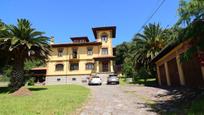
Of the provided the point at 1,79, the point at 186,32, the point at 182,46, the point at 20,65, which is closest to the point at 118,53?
the point at 1,79

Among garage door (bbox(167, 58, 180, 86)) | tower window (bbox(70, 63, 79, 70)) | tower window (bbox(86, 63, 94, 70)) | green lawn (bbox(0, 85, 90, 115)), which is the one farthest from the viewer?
tower window (bbox(70, 63, 79, 70))

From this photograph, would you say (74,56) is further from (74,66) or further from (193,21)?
(193,21)

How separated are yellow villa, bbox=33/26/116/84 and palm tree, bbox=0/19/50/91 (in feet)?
68.0

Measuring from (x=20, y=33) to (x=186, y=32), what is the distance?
20674mm

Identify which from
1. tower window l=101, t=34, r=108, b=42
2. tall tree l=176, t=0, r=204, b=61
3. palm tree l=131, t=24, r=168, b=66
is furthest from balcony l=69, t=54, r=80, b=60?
tall tree l=176, t=0, r=204, b=61

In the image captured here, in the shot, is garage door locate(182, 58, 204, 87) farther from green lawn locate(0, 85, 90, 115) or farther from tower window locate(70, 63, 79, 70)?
tower window locate(70, 63, 79, 70)

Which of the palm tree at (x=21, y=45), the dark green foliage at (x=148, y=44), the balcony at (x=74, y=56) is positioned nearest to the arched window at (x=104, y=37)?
the balcony at (x=74, y=56)

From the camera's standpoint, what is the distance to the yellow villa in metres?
47.2

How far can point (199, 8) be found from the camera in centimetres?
936

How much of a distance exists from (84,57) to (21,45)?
2379 centimetres

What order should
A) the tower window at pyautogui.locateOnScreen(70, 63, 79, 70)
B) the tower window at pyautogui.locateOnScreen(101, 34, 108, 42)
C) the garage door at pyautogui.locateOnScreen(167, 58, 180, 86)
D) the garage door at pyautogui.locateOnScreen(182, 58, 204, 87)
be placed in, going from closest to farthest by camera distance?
1. the garage door at pyautogui.locateOnScreen(182, 58, 204, 87)
2. the garage door at pyautogui.locateOnScreen(167, 58, 180, 86)
3. the tower window at pyautogui.locateOnScreen(70, 63, 79, 70)
4. the tower window at pyautogui.locateOnScreen(101, 34, 108, 42)

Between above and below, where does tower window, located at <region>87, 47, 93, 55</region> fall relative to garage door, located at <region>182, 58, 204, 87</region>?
above

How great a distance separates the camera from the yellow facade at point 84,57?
47075 millimetres

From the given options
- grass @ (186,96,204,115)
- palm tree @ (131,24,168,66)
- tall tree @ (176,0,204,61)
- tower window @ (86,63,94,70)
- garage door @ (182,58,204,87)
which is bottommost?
grass @ (186,96,204,115)
